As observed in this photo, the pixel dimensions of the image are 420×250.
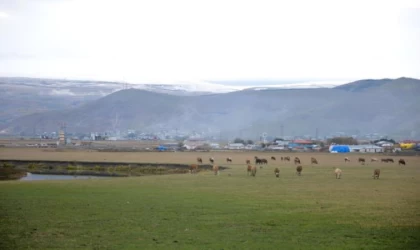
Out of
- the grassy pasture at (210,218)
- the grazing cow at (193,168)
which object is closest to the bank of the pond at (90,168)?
the grazing cow at (193,168)

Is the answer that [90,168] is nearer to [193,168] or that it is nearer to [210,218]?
[193,168]

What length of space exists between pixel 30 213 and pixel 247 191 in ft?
40.2

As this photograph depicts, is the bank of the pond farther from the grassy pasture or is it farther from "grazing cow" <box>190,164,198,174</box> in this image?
the grassy pasture

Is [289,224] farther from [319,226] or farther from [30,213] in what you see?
[30,213]

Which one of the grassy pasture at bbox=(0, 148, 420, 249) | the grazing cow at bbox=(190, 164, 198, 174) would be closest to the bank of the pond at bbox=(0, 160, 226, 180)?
the grazing cow at bbox=(190, 164, 198, 174)

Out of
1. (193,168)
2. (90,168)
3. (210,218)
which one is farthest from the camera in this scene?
(90,168)

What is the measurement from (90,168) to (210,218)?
48.7 m

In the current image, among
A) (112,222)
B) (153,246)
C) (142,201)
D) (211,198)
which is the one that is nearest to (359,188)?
(211,198)

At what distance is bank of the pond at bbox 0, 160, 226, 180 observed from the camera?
61.2m

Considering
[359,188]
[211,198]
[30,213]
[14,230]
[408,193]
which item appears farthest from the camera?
[359,188]

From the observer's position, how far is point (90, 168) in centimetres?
6794

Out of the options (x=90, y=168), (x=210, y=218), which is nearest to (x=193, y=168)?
(x=90, y=168)

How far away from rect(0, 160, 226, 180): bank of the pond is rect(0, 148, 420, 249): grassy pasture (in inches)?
1144

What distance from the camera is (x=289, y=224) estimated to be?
19.9 m
